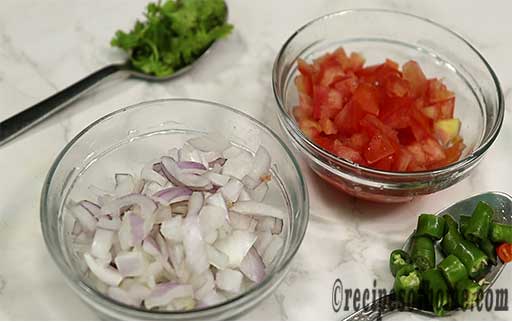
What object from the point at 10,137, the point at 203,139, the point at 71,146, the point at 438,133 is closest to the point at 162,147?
the point at 203,139

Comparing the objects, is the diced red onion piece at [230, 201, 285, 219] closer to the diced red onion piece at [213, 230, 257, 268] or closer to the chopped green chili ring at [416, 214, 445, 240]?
the diced red onion piece at [213, 230, 257, 268]

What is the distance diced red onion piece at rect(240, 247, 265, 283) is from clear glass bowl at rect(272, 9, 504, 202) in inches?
11.9

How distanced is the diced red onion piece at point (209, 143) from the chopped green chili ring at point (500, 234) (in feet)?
2.05

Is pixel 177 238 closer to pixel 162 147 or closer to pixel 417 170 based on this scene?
Answer: pixel 162 147

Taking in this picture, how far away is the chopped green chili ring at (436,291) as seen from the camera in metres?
1.59

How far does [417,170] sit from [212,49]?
0.77 metres

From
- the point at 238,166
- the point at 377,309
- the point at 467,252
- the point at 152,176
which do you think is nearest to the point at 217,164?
the point at 238,166

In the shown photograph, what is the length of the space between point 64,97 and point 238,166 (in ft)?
1.84

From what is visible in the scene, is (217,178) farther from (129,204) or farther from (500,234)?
(500,234)

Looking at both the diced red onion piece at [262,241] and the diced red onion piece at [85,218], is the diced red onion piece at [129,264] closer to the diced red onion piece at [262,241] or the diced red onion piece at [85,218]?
the diced red onion piece at [85,218]

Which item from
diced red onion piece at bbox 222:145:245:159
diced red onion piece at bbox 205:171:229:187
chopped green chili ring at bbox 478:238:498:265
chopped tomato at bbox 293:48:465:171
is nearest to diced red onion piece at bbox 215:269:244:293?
diced red onion piece at bbox 205:171:229:187

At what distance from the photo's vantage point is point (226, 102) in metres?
2.09

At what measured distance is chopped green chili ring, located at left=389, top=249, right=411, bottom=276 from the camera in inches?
65.0

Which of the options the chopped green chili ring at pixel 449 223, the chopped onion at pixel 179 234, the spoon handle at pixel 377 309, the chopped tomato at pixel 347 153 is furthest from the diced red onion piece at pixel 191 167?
the chopped green chili ring at pixel 449 223
